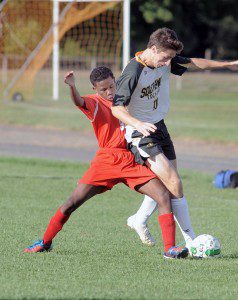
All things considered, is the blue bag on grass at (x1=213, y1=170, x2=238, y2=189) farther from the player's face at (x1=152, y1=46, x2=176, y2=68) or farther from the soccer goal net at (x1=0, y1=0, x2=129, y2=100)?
the soccer goal net at (x1=0, y1=0, x2=129, y2=100)

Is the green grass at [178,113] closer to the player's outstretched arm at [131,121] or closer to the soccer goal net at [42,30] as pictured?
the soccer goal net at [42,30]

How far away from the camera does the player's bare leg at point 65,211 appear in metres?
8.09

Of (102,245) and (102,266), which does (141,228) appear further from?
(102,266)

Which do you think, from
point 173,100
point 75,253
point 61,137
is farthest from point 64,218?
point 173,100

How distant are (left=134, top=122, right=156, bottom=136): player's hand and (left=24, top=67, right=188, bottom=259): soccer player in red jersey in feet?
2.48

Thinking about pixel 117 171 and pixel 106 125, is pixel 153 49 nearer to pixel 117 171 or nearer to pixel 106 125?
pixel 106 125

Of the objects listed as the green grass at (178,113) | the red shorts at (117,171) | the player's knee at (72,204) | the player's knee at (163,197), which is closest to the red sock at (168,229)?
the player's knee at (163,197)

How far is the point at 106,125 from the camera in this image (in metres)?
8.17

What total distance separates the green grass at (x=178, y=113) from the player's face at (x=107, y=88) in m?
14.6

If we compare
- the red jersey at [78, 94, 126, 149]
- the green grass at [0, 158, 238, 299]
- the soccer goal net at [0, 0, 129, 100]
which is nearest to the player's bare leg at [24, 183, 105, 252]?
the green grass at [0, 158, 238, 299]

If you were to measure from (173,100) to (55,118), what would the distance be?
1110 cm

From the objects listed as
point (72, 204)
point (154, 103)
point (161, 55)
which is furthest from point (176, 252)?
point (161, 55)

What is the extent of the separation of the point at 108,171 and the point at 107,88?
772mm

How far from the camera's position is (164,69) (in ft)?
26.4
